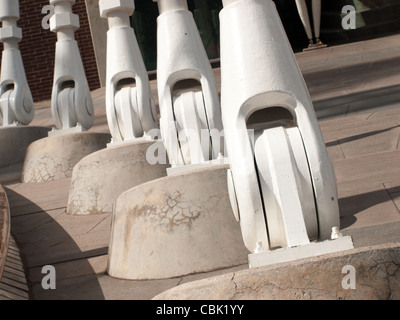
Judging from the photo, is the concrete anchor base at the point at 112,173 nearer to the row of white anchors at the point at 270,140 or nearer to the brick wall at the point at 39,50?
the row of white anchors at the point at 270,140

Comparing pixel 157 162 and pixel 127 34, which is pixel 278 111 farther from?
pixel 127 34

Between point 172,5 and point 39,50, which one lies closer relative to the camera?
point 172,5

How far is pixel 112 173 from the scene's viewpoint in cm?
583

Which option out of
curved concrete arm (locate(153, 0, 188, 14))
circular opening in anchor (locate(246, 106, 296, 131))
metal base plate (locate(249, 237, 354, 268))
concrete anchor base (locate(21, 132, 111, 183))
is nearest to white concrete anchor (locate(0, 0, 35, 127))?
concrete anchor base (locate(21, 132, 111, 183))

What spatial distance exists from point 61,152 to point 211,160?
11.6ft

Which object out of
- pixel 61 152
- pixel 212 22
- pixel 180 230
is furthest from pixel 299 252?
pixel 212 22

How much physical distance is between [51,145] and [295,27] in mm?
10982

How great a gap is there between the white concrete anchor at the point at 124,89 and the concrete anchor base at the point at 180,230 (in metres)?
2.44

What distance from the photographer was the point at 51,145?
7.82m

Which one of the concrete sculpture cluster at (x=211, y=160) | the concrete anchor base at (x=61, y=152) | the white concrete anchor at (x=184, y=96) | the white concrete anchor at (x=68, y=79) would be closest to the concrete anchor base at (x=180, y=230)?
the concrete sculpture cluster at (x=211, y=160)

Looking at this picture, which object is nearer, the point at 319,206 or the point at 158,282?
the point at 319,206

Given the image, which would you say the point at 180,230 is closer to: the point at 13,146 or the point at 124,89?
the point at 124,89

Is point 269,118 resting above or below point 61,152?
above
